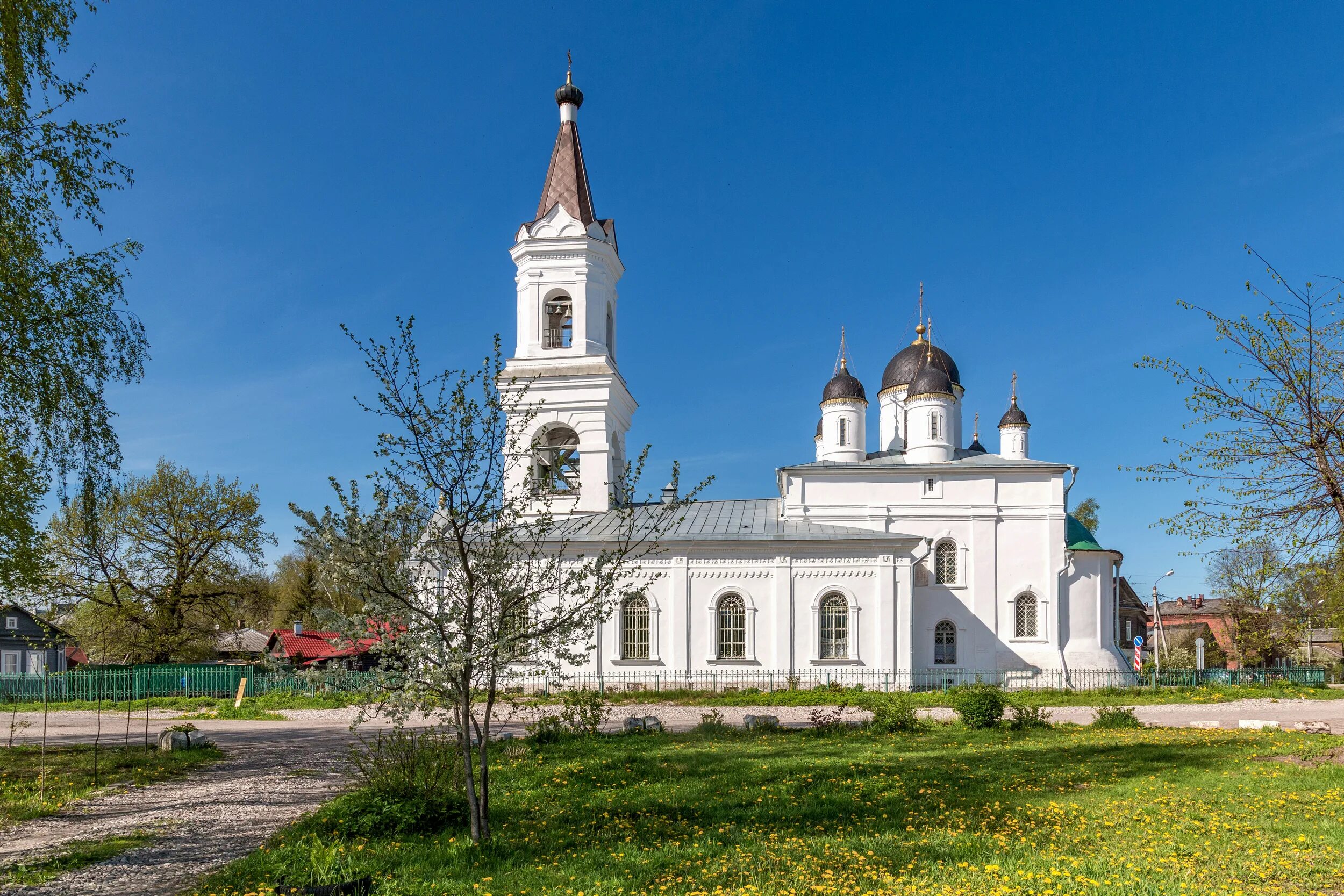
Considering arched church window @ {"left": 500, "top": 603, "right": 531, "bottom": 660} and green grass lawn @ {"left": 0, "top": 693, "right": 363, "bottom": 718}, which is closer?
arched church window @ {"left": 500, "top": 603, "right": 531, "bottom": 660}

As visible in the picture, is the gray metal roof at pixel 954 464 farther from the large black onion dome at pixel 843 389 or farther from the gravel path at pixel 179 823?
the gravel path at pixel 179 823

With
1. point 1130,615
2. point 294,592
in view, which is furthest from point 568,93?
point 1130,615

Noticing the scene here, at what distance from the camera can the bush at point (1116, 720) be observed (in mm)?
18250

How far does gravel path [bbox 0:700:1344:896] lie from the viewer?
27.1 feet

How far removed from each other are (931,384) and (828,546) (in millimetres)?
8180

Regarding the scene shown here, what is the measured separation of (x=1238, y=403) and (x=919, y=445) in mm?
21947

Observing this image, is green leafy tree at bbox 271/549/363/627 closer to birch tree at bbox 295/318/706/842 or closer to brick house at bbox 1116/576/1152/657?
birch tree at bbox 295/318/706/842

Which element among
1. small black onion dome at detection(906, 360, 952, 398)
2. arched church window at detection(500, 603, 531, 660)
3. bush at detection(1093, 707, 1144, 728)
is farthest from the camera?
small black onion dome at detection(906, 360, 952, 398)

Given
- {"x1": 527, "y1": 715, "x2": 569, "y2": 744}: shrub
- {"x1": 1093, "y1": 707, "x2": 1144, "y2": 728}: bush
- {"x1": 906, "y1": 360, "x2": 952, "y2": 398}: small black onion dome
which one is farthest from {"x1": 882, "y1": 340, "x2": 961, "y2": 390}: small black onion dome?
{"x1": 527, "y1": 715, "x2": 569, "y2": 744}: shrub

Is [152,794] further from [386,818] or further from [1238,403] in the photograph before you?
[1238,403]

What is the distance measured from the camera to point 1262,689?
95.0 ft

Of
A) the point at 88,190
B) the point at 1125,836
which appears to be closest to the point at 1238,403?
the point at 1125,836

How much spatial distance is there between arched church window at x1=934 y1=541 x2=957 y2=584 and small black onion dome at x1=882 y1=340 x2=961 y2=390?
7356mm

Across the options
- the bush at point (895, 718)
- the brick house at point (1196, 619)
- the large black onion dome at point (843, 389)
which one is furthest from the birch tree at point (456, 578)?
the brick house at point (1196, 619)
